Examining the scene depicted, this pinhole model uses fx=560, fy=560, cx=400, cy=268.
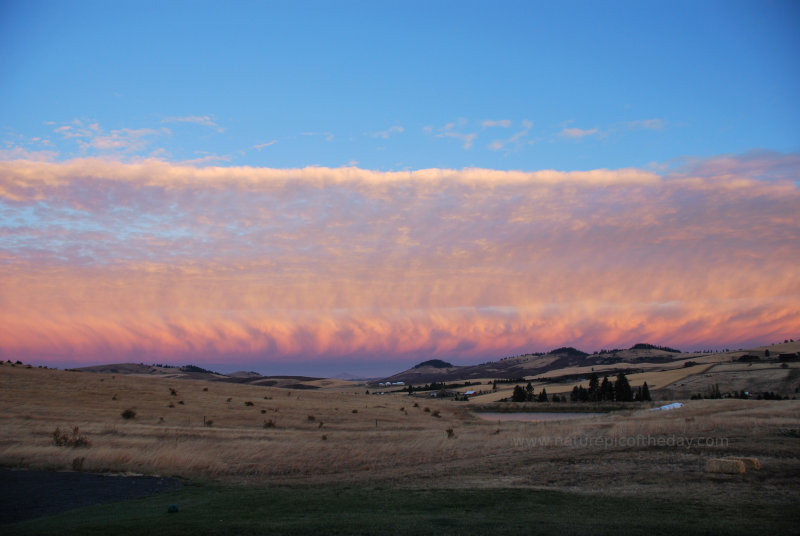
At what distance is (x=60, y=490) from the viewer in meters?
20.2

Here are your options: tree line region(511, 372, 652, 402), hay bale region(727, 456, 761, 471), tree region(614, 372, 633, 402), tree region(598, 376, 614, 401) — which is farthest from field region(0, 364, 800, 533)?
tree region(598, 376, 614, 401)

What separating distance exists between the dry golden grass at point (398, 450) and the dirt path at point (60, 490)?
1.82 meters

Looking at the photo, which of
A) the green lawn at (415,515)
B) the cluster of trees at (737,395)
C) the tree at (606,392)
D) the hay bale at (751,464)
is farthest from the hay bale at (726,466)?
the tree at (606,392)

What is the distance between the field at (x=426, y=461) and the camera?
15938mm

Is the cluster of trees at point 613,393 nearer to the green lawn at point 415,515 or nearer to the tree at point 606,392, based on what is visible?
the tree at point 606,392

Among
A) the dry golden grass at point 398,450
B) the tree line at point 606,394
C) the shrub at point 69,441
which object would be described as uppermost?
the shrub at point 69,441

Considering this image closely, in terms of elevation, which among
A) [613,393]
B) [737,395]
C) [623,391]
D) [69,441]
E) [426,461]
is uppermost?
[69,441]

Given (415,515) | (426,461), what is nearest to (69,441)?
(426,461)

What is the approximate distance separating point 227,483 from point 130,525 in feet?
→ 35.3

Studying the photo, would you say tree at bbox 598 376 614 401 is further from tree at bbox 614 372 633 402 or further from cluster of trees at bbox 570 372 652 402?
tree at bbox 614 372 633 402

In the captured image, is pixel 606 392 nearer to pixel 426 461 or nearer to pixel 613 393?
pixel 613 393

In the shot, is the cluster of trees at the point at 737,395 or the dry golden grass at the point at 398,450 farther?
the cluster of trees at the point at 737,395

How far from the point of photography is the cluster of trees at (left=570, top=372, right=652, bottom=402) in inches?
3484

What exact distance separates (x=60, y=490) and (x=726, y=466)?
24.3 m
